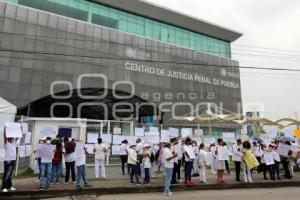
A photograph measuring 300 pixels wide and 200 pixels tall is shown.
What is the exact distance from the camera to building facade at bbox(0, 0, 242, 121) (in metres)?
35.7

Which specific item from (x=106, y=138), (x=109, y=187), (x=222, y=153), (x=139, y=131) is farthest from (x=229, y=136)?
(x=109, y=187)

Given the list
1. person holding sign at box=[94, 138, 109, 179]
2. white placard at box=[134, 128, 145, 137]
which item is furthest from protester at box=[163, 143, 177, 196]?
white placard at box=[134, 128, 145, 137]

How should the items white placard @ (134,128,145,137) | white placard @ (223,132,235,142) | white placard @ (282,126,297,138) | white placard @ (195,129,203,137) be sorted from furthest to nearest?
white placard @ (282,126,297,138)
white placard @ (223,132,235,142)
white placard @ (195,129,203,137)
white placard @ (134,128,145,137)

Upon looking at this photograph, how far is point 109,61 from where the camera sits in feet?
137

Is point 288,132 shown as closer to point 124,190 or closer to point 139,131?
point 139,131

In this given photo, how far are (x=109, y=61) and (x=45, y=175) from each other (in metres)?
30.9

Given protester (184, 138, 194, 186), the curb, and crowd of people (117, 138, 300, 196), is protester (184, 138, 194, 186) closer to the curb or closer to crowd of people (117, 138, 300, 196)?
crowd of people (117, 138, 300, 196)

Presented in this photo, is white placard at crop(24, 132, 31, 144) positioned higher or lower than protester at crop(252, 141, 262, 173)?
higher

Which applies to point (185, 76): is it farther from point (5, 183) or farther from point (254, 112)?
point (5, 183)

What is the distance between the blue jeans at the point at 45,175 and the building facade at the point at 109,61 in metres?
18.5

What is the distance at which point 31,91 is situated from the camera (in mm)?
35938

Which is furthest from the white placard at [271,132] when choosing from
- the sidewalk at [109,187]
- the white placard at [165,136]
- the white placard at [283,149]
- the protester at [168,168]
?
the protester at [168,168]

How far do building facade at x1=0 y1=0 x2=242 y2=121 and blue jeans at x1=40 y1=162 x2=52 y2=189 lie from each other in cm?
1848

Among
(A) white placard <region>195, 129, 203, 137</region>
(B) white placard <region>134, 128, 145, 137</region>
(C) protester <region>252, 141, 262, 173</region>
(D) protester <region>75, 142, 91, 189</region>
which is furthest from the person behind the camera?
(A) white placard <region>195, 129, 203, 137</region>
